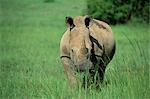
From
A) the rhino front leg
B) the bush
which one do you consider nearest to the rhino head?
the rhino front leg

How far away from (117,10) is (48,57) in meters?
5.46

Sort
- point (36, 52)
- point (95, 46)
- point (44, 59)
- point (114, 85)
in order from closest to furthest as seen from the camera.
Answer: point (114, 85) → point (95, 46) → point (44, 59) → point (36, 52)

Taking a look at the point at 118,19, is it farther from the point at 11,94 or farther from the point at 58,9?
the point at 11,94

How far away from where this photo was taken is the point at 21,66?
982 centimetres

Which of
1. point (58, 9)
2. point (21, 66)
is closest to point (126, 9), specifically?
point (58, 9)

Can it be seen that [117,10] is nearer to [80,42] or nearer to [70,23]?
[70,23]

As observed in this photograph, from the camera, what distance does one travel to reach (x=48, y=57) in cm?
1145

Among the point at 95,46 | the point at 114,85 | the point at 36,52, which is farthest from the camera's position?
the point at 36,52

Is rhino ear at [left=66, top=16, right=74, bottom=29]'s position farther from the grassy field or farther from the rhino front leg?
the grassy field

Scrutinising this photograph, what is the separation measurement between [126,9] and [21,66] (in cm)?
749

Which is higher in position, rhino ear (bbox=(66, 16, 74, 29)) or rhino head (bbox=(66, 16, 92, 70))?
rhino ear (bbox=(66, 16, 74, 29))

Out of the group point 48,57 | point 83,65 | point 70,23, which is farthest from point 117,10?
point 83,65

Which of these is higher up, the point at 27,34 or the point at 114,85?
the point at 114,85

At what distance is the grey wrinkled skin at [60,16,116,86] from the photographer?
6891 mm
